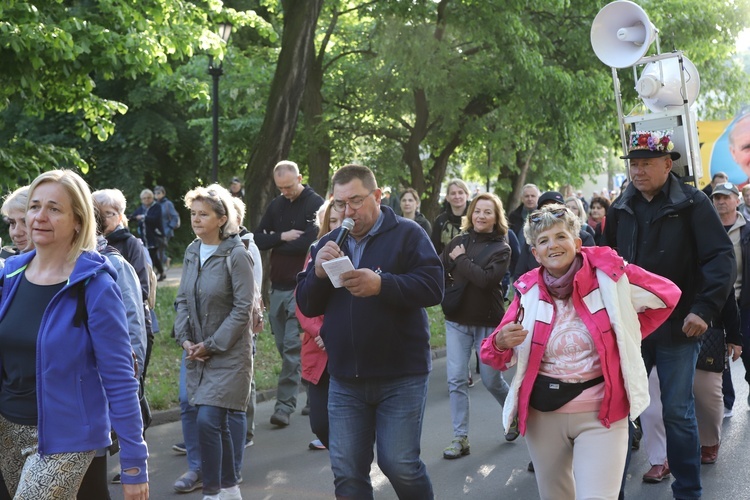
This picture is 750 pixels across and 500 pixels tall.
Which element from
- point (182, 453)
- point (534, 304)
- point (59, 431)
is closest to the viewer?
point (59, 431)

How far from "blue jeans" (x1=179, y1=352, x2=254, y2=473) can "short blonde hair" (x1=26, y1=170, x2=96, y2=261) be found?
268cm

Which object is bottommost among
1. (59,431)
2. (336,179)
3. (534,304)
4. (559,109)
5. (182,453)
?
(182,453)

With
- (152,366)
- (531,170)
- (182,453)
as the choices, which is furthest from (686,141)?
(531,170)

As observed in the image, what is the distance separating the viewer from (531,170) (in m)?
34.5

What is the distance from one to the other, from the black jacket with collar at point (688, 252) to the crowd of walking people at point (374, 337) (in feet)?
0.04

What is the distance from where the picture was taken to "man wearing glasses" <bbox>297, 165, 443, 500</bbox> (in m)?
4.77

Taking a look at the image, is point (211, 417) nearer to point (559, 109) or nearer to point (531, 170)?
point (559, 109)

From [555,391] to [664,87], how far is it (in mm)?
3840

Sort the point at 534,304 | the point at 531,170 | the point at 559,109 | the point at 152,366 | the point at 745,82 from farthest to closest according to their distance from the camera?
1. the point at 531,170
2. the point at 745,82
3. the point at 559,109
4. the point at 152,366
5. the point at 534,304

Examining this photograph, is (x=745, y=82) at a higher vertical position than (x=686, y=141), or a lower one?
higher

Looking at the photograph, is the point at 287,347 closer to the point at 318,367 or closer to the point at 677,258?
the point at 318,367

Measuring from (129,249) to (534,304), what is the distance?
3.43m

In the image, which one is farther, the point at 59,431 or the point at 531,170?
the point at 531,170

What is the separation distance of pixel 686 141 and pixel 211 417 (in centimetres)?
378
